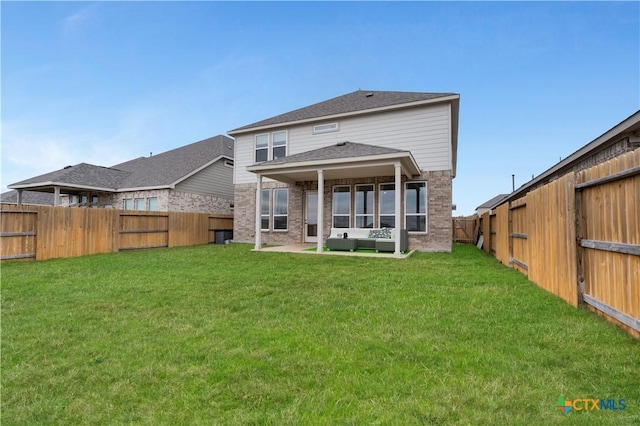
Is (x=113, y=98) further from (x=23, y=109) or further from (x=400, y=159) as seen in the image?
(x=400, y=159)

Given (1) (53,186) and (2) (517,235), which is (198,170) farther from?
(2) (517,235)

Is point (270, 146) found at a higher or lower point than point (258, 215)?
higher

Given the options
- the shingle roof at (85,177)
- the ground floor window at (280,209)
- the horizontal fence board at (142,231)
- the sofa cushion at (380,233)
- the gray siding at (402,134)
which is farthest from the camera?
Answer: the shingle roof at (85,177)

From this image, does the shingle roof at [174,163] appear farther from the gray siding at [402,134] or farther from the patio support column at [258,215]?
the patio support column at [258,215]

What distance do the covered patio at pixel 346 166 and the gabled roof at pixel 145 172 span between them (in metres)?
8.27

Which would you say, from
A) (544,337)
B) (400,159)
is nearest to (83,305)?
(544,337)

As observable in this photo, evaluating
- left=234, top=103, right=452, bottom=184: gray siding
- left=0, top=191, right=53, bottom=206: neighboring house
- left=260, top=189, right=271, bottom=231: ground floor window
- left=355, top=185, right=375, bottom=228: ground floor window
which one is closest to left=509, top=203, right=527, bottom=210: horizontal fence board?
left=234, top=103, right=452, bottom=184: gray siding

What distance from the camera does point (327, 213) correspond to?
12867 mm

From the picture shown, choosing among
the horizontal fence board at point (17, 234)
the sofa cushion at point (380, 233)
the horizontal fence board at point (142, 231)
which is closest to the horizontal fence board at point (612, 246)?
the sofa cushion at point (380, 233)

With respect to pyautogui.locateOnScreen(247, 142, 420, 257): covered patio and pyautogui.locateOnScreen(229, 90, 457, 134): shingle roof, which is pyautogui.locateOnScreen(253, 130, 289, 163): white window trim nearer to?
pyautogui.locateOnScreen(229, 90, 457, 134): shingle roof

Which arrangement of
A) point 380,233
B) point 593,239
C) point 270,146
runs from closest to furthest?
point 593,239, point 380,233, point 270,146

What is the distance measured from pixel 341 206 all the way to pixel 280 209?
10.0 ft

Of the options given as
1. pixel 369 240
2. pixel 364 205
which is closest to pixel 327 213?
pixel 364 205

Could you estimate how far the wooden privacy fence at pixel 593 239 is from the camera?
296 cm
